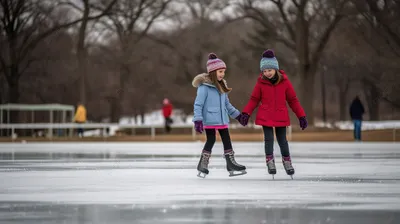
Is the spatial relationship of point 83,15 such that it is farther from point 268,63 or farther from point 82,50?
point 268,63

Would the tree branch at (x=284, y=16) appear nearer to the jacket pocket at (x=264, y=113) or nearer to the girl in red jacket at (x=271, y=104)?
the girl in red jacket at (x=271, y=104)

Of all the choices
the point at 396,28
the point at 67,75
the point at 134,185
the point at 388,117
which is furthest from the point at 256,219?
the point at 388,117

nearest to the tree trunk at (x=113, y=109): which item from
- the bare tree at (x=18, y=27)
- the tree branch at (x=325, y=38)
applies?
the bare tree at (x=18, y=27)

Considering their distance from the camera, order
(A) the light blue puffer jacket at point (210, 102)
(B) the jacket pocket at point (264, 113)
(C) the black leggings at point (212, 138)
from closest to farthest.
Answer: (B) the jacket pocket at point (264, 113) < (A) the light blue puffer jacket at point (210, 102) < (C) the black leggings at point (212, 138)

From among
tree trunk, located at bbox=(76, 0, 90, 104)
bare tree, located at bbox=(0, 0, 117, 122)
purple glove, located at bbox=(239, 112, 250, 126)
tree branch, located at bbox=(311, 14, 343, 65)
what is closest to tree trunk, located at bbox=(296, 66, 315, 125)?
tree branch, located at bbox=(311, 14, 343, 65)

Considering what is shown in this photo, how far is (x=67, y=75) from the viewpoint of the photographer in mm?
69375

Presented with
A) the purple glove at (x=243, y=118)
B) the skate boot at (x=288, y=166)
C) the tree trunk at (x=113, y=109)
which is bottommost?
the skate boot at (x=288, y=166)

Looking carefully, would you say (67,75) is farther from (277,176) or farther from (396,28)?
(277,176)

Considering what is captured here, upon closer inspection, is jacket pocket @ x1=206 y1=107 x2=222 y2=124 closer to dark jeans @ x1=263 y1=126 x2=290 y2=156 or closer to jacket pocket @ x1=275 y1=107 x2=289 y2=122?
dark jeans @ x1=263 y1=126 x2=290 y2=156

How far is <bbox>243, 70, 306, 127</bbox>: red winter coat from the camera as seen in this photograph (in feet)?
48.6

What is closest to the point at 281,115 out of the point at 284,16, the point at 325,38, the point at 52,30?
the point at 52,30

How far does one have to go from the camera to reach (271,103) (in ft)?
48.9

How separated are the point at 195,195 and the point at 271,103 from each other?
3.30 meters

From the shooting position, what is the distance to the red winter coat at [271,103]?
14820 mm
